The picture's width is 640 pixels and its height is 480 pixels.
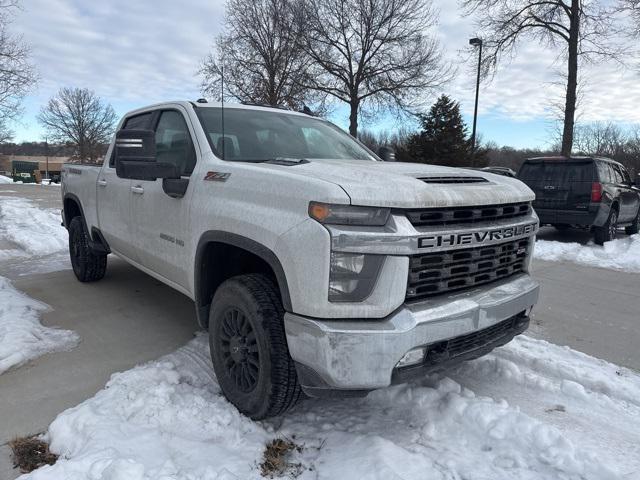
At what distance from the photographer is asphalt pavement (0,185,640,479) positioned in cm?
315

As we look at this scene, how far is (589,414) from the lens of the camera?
9.77 ft

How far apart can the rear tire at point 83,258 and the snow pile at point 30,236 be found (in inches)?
88.0

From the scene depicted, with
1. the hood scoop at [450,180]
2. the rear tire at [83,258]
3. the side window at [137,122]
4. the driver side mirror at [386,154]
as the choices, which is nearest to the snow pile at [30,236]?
the rear tire at [83,258]

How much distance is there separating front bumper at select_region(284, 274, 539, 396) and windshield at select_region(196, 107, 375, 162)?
55.7 inches

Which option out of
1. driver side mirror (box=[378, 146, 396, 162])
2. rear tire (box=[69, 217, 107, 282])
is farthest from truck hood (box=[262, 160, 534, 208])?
rear tire (box=[69, 217, 107, 282])

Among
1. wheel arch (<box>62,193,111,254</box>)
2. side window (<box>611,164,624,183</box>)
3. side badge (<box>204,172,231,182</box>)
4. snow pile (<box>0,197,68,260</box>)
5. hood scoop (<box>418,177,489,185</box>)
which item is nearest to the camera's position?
hood scoop (<box>418,177,489,185</box>)

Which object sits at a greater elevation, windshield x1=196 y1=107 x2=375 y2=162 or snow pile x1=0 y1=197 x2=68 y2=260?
windshield x1=196 y1=107 x2=375 y2=162

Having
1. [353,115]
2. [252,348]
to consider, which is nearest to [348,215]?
[252,348]

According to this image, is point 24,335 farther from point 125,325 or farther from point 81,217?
point 81,217

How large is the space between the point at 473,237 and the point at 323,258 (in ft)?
2.89

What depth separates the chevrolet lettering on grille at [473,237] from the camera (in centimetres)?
238

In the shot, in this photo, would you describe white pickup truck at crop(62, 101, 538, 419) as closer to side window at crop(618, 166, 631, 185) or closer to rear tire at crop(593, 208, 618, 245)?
rear tire at crop(593, 208, 618, 245)

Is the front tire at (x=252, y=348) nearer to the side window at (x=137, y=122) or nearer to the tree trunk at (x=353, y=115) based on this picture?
the side window at (x=137, y=122)

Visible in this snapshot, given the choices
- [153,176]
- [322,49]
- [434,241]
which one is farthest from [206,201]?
[322,49]
